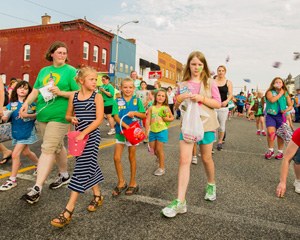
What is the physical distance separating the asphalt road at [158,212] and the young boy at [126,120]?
0.59 ft

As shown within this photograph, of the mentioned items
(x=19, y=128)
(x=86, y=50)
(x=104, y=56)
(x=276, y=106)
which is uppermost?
(x=86, y=50)

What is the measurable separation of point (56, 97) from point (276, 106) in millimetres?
4750

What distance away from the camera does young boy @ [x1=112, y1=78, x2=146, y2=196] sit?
3738 mm

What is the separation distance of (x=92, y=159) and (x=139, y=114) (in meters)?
1.00

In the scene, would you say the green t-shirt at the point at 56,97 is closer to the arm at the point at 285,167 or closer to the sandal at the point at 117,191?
the sandal at the point at 117,191

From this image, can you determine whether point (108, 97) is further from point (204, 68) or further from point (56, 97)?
point (204, 68)

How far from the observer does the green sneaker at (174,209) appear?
3.01 meters

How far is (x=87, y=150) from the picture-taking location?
308 centimetres

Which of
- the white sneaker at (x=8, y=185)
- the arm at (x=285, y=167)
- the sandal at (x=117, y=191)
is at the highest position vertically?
the arm at (x=285, y=167)

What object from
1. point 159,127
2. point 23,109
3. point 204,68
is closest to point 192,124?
point 204,68

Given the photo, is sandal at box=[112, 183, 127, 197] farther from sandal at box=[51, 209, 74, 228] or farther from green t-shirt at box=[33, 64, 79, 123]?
green t-shirt at box=[33, 64, 79, 123]

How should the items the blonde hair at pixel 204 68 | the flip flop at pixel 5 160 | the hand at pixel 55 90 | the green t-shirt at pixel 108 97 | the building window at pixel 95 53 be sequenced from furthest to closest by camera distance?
the building window at pixel 95 53 < the green t-shirt at pixel 108 97 < the flip flop at pixel 5 160 < the hand at pixel 55 90 < the blonde hair at pixel 204 68

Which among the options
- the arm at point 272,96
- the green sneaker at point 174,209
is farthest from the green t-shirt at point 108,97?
the green sneaker at point 174,209

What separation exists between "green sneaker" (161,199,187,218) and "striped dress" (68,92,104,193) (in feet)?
2.74
